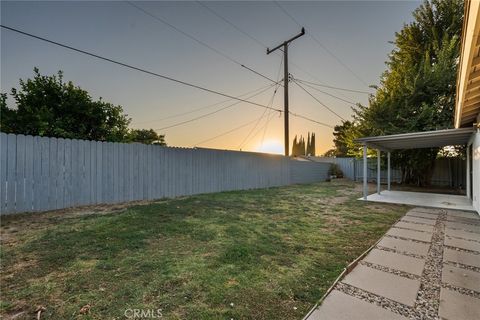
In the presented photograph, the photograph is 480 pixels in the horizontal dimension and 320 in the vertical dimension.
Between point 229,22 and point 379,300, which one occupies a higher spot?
point 229,22

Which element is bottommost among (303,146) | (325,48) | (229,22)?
(303,146)

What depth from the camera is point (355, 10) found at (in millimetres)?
8562

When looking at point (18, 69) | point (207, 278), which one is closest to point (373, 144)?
point (207, 278)

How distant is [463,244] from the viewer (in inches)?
130

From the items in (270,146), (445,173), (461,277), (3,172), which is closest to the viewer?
(461,277)

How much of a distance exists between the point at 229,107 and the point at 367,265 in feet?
34.7

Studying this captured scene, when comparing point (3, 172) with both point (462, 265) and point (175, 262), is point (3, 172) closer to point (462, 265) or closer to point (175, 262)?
point (175, 262)

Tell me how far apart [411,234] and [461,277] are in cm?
165

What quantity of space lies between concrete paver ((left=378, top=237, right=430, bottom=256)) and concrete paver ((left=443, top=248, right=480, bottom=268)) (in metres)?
0.21

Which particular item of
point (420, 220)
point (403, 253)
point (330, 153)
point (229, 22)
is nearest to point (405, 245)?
point (403, 253)

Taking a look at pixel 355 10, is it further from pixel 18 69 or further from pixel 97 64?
pixel 18 69

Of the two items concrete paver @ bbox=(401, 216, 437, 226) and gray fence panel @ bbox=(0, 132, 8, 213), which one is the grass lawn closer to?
gray fence panel @ bbox=(0, 132, 8, 213)

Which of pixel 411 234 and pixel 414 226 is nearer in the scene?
pixel 411 234

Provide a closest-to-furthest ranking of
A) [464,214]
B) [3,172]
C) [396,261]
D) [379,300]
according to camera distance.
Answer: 1. [379,300]
2. [396,261]
3. [3,172]
4. [464,214]
